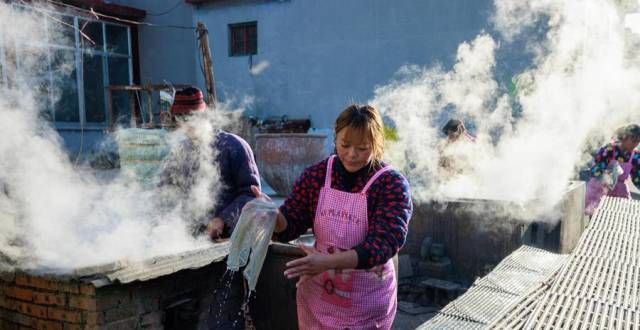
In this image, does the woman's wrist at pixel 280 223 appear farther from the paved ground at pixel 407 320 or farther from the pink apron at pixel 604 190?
the pink apron at pixel 604 190

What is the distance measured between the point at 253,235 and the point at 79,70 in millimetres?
16258

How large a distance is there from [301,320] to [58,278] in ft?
4.93

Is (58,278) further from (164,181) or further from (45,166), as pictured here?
(45,166)

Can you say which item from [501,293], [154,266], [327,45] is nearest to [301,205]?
[154,266]

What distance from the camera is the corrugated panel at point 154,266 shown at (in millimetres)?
2838

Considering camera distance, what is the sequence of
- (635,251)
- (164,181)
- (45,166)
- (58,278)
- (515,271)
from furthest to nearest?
(45,166) < (515,271) < (164,181) < (635,251) < (58,278)

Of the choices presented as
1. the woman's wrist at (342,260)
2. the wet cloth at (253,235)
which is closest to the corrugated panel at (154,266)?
the wet cloth at (253,235)

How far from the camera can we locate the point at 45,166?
15.3 ft

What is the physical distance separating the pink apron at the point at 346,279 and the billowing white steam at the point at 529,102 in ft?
13.1

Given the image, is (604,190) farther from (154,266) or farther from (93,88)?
(93,88)

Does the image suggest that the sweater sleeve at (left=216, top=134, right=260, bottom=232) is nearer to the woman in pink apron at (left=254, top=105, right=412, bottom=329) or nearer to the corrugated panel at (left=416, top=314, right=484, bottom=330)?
the woman in pink apron at (left=254, top=105, right=412, bottom=329)

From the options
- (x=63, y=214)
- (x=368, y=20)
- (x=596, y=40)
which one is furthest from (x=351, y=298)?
(x=368, y=20)

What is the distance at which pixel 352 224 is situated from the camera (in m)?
2.15

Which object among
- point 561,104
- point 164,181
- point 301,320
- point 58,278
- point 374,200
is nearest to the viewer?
point 374,200
